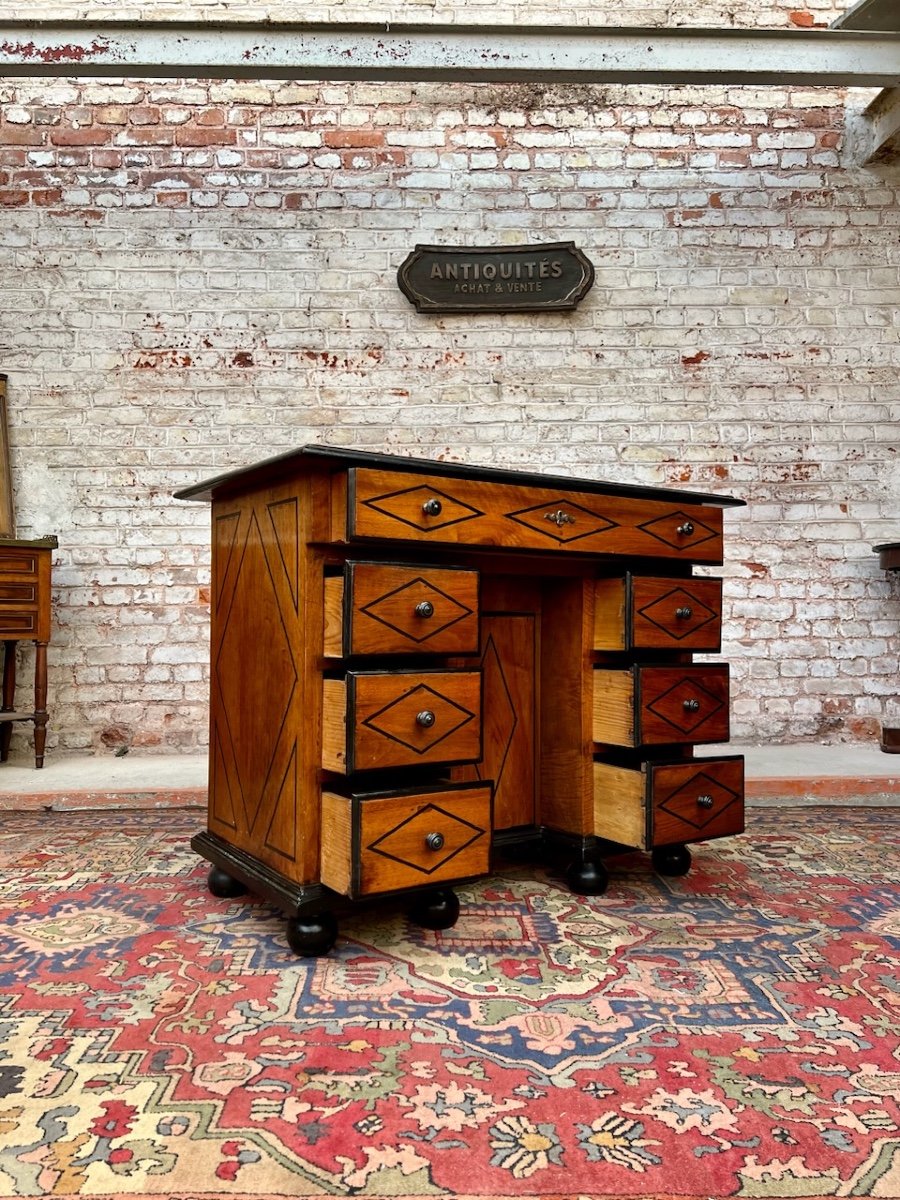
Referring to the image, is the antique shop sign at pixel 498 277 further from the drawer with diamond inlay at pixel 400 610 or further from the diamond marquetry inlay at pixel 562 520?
the drawer with diamond inlay at pixel 400 610

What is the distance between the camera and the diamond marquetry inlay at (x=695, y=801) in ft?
6.47

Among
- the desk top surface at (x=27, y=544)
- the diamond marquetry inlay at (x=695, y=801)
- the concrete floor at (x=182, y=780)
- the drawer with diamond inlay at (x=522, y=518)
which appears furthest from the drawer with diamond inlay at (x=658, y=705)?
the desk top surface at (x=27, y=544)

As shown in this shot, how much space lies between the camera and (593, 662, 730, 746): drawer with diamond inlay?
6.48ft

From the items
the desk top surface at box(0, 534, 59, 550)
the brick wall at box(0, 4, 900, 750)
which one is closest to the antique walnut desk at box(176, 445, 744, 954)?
the desk top surface at box(0, 534, 59, 550)

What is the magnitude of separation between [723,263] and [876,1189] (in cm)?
413

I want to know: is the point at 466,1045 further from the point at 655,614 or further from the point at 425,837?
the point at 655,614

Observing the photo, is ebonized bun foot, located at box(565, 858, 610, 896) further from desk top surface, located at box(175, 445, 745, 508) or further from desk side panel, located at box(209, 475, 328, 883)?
desk top surface, located at box(175, 445, 745, 508)

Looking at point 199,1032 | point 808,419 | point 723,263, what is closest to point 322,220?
point 723,263

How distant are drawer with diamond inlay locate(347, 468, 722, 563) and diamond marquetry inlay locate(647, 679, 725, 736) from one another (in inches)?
13.4

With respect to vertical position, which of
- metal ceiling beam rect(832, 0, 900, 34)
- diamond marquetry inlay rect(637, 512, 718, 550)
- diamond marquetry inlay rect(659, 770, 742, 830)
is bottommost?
diamond marquetry inlay rect(659, 770, 742, 830)

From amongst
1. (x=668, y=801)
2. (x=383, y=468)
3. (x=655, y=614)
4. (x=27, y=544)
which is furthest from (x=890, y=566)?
(x=27, y=544)

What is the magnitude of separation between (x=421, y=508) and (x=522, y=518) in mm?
275

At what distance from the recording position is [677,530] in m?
2.11


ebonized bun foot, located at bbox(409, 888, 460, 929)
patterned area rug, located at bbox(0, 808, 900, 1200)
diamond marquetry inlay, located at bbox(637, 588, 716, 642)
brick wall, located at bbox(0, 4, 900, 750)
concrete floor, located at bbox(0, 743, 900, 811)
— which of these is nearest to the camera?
patterned area rug, located at bbox(0, 808, 900, 1200)
